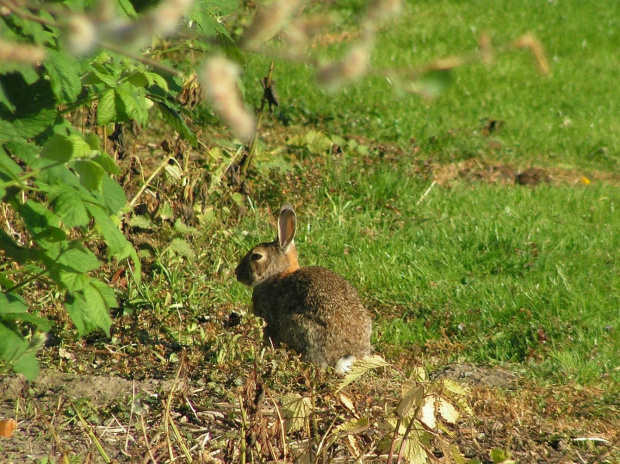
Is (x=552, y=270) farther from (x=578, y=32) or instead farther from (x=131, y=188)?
(x=578, y=32)

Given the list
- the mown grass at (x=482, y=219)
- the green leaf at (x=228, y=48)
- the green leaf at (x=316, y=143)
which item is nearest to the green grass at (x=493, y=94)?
the mown grass at (x=482, y=219)

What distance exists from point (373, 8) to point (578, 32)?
43.3ft

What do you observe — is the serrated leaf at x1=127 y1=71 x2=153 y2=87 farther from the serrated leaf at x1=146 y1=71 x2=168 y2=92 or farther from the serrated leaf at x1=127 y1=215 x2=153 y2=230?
the serrated leaf at x1=127 y1=215 x2=153 y2=230

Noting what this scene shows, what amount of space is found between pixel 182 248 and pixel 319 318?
128 centimetres

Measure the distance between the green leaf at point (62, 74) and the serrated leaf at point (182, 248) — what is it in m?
2.92

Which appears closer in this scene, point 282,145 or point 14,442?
point 14,442

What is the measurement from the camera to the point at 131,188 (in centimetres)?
589

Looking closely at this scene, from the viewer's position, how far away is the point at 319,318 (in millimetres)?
4949

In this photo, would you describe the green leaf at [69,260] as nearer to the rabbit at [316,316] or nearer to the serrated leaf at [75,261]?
the serrated leaf at [75,261]

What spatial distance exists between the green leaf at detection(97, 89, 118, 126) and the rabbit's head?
245 cm

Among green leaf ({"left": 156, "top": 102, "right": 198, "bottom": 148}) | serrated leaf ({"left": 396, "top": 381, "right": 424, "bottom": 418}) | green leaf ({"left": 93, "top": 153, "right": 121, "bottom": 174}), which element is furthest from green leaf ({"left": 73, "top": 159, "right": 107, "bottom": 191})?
serrated leaf ({"left": 396, "top": 381, "right": 424, "bottom": 418})

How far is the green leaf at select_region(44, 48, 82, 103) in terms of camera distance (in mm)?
2742

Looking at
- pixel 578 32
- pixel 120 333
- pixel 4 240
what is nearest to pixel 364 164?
pixel 120 333

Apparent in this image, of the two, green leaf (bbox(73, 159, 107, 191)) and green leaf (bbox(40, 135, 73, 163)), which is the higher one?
green leaf (bbox(40, 135, 73, 163))
